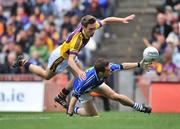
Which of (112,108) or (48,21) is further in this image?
(48,21)

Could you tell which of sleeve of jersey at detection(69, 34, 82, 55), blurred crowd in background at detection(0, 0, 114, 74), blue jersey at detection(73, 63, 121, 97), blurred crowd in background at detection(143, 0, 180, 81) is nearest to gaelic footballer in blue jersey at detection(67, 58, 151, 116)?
blue jersey at detection(73, 63, 121, 97)

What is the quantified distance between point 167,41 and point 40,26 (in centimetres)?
522

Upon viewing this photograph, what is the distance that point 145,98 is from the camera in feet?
80.6

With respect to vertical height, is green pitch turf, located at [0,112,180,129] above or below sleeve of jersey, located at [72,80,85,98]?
below

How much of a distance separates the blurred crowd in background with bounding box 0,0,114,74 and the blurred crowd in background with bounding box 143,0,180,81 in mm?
2233

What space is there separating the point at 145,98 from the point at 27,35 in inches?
217

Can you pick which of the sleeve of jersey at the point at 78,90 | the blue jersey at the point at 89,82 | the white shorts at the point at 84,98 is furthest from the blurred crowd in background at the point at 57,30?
the sleeve of jersey at the point at 78,90

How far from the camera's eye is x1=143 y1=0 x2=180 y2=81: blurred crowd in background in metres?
24.3

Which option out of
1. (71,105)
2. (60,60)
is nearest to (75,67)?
(71,105)

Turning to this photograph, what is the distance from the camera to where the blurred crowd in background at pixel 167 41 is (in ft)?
79.7

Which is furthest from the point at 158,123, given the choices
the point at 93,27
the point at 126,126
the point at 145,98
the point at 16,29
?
the point at 16,29

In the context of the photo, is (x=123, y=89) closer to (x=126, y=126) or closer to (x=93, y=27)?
(x=93, y=27)

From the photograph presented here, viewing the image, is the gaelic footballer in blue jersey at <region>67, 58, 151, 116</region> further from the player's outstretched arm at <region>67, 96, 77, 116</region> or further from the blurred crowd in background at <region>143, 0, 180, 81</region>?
the blurred crowd in background at <region>143, 0, 180, 81</region>

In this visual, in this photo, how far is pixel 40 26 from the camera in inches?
1133
